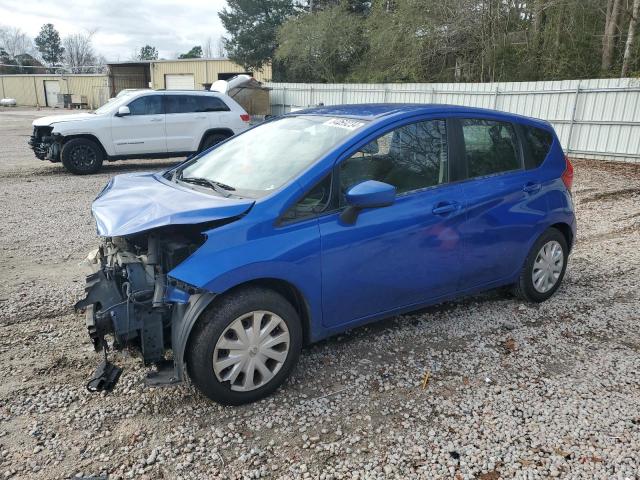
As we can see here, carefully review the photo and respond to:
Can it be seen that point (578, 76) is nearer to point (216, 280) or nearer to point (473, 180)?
point (473, 180)

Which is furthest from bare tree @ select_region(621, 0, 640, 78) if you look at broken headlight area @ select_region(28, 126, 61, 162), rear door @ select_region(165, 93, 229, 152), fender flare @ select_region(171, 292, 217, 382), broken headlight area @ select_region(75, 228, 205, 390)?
fender flare @ select_region(171, 292, 217, 382)

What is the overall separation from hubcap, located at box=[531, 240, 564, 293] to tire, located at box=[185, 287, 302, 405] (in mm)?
2454

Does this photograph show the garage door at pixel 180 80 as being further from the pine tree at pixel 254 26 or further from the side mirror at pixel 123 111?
the side mirror at pixel 123 111

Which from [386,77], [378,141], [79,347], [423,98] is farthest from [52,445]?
[386,77]

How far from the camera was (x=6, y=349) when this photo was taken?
3605 mm

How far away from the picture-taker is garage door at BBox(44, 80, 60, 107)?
164 ft

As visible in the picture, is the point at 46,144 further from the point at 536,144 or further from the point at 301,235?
the point at 536,144

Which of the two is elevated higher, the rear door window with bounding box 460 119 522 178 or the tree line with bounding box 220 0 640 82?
the tree line with bounding box 220 0 640 82

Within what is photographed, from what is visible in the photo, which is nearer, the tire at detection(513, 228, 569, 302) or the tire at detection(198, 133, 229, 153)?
the tire at detection(513, 228, 569, 302)

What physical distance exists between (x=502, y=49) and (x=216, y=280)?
18.1m

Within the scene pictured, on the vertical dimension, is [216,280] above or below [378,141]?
below

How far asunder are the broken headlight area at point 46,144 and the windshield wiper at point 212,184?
843cm

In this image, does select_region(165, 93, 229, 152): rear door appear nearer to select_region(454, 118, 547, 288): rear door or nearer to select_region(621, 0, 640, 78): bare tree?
select_region(454, 118, 547, 288): rear door

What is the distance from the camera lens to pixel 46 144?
10961 mm
